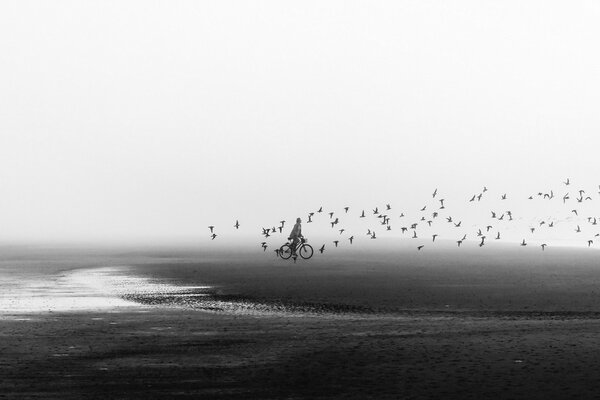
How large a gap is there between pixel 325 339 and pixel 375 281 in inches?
1334

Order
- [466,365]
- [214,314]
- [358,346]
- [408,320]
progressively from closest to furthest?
[466,365]
[358,346]
[408,320]
[214,314]

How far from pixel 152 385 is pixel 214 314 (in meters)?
16.2

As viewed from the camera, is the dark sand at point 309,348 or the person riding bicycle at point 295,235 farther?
the person riding bicycle at point 295,235

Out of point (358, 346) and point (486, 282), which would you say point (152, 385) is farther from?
point (486, 282)

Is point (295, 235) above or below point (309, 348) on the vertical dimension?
above

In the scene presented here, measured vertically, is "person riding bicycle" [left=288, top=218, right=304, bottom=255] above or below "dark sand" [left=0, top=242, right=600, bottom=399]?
above

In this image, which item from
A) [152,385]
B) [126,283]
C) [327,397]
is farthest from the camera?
[126,283]

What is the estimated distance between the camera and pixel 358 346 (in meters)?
24.2

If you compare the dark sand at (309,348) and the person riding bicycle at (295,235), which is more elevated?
the person riding bicycle at (295,235)

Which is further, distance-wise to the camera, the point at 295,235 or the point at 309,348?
the point at 295,235

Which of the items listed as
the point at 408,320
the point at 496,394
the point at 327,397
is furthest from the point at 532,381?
the point at 408,320

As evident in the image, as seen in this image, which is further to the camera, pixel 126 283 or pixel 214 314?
pixel 126 283

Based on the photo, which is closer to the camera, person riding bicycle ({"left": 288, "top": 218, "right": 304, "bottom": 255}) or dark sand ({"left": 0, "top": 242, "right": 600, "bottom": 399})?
dark sand ({"left": 0, "top": 242, "right": 600, "bottom": 399})

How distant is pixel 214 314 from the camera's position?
3434 centimetres
